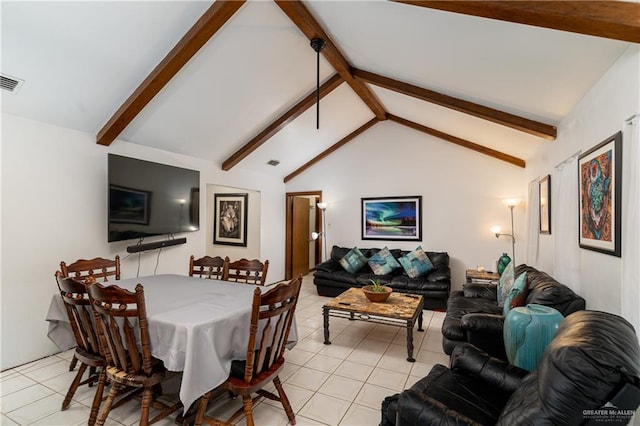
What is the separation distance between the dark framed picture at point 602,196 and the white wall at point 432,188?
2.75 metres

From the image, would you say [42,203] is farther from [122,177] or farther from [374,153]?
[374,153]

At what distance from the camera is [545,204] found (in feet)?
11.7

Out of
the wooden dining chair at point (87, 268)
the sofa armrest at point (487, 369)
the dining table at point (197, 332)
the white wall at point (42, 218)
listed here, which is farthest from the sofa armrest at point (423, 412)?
the white wall at point (42, 218)

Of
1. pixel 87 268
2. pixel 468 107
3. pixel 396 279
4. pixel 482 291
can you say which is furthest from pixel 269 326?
pixel 396 279

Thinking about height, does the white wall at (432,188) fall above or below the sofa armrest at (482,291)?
above

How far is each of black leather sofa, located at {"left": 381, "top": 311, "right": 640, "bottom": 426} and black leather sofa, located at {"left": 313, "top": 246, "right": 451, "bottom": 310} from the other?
9.59ft

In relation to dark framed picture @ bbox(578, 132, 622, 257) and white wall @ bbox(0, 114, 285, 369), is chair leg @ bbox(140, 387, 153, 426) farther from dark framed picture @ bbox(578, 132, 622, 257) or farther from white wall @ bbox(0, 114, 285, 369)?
dark framed picture @ bbox(578, 132, 622, 257)

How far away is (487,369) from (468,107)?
2836 mm

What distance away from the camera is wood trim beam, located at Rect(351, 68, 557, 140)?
3213 mm

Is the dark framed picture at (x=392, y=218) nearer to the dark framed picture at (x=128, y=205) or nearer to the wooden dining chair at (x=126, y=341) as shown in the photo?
the dark framed picture at (x=128, y=205)

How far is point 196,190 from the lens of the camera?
4574 millimetres

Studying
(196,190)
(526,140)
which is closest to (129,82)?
(196,190)

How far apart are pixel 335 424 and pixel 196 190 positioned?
12.1 feet

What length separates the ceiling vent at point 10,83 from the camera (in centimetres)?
254
